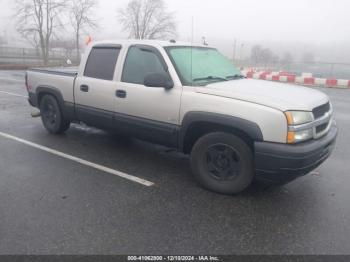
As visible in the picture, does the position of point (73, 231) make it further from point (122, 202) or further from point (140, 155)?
point (140, 155)

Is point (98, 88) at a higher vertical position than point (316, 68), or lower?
lower

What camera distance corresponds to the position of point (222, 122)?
3764 mm

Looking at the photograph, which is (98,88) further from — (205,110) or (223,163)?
(223,163)

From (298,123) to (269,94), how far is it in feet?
1.76

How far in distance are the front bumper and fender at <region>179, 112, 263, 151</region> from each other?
0.13 meters

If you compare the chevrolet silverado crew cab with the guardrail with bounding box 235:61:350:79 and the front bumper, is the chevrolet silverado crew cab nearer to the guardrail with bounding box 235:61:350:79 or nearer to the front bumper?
the front bumper

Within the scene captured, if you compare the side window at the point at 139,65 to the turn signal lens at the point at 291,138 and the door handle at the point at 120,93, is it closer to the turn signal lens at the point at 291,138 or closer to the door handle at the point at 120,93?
the door handle at the point at 120,93

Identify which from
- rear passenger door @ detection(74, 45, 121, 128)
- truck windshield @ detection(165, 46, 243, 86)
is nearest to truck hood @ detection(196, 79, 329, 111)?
truck windshield @ detection(165, 46, 243, 86)

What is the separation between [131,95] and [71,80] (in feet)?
4.96

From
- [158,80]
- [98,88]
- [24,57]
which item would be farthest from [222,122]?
[24,57]

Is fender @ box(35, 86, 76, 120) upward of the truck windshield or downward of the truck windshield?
downward

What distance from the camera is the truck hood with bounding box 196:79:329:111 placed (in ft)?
11.7

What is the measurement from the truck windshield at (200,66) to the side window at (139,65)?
0.76ft

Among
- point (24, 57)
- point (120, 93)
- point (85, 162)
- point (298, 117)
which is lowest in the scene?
point (85, 162)
